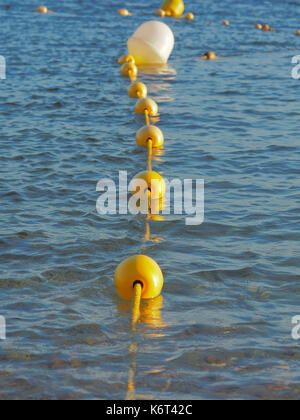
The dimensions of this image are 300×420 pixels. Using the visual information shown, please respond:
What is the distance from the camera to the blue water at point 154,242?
575cm

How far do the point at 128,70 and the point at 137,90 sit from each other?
8.19ft

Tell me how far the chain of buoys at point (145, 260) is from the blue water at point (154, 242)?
19 cm

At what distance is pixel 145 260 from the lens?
22.5 feet

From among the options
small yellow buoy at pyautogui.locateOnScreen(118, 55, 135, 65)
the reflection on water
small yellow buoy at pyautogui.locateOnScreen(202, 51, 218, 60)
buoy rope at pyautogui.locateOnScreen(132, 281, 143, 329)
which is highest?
small yellow buoy at pyautogui.locateOnScreen(202, 51, 218, 60)

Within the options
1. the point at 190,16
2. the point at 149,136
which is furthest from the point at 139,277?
the point at 190,16

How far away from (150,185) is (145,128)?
2.87 m

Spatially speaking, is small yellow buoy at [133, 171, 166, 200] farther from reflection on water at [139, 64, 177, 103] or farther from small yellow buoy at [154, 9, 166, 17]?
small yellow buoy at [154, 9, 166, 17]

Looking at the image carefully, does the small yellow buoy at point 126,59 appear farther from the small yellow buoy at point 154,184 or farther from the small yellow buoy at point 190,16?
the small yellow buoy at point 190,16

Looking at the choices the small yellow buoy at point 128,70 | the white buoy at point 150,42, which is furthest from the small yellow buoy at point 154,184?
the white buoy at point 150,42

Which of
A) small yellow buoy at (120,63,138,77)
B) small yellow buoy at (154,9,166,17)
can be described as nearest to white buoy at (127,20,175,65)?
small yellow buoy at (120,63,138,77)

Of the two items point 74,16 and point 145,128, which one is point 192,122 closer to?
point 145,128

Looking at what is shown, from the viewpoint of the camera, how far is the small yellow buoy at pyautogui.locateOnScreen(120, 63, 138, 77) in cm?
1850

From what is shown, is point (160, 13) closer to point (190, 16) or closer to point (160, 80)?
point (190, 16)
